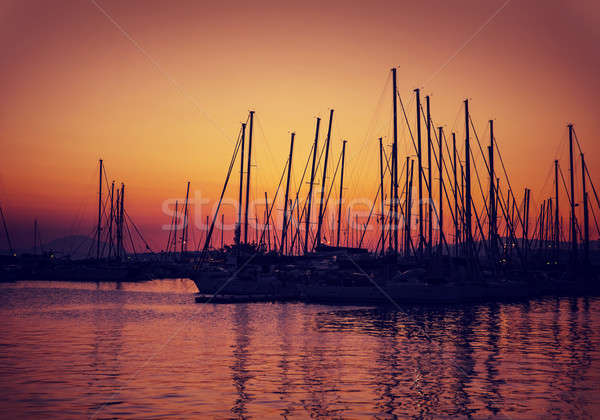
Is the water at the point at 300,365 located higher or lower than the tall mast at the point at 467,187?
lower

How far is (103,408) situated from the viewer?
1672 centimetres

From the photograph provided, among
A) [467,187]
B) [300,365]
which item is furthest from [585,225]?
[300,365]

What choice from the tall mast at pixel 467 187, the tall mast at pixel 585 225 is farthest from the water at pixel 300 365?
the tall mast at pixel 585 225

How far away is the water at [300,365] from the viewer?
56.3ft

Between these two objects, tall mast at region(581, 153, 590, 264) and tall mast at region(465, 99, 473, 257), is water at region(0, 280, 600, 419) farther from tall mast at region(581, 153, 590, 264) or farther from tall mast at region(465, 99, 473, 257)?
tall mast at region(581, 153, 590, 264)

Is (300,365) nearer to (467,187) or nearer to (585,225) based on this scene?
(467,187)

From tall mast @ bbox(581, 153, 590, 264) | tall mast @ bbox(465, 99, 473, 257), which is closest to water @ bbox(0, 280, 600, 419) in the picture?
tall mast @ bbox(465, 99, 473, 257)

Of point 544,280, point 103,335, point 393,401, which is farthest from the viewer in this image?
point 544,280

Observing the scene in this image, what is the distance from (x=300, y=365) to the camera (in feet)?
78.1

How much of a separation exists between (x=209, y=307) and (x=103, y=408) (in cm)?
3505

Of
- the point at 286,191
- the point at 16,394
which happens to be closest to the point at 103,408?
the point at 16,394

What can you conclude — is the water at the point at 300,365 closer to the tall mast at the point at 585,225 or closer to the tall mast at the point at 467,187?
the tall mast at the point at 467,187

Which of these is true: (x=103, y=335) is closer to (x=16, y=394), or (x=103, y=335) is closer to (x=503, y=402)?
(x=16, y=394)

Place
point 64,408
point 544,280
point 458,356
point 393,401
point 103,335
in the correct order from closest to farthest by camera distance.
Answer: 1. point 64,408
2. point 393,401
3. point 458,356
4. point 103,335
5. point 544,280
